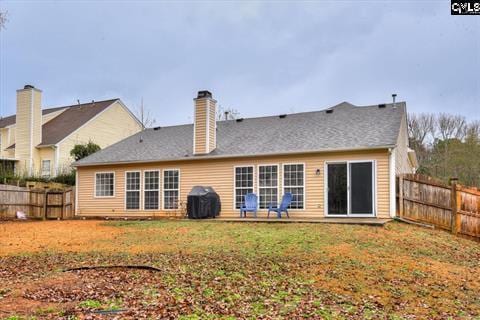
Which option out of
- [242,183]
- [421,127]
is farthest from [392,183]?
[421,127]

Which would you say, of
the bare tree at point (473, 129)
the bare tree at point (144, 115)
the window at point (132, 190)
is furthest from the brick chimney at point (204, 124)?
the bare tree at point (473, 129)

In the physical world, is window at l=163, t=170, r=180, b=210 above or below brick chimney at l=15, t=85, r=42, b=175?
below

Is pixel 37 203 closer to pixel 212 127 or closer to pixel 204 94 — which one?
pixel 212 127

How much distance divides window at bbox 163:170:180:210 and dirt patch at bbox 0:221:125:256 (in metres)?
3.53

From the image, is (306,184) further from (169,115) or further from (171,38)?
(169,115)

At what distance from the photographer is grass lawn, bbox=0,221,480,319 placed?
511cm

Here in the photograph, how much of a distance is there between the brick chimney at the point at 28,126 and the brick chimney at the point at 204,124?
12351mm

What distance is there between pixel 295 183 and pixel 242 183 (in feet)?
6.53

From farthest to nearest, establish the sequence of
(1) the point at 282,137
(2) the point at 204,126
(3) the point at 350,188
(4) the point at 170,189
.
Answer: (4) the point at 170,189, (2) the point at 204,126, (1) the point at 282,137, (3) the point at 350,188

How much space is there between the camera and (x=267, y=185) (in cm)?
1475

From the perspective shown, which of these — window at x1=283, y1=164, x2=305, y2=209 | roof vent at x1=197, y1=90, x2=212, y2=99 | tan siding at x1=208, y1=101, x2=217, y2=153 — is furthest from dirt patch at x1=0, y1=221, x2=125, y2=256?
roof vent at x1=197, y1=90, x2=212, y2=99

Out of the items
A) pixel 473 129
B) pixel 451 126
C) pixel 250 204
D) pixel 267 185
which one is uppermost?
pixel 451 126

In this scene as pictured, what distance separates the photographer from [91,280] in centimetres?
629

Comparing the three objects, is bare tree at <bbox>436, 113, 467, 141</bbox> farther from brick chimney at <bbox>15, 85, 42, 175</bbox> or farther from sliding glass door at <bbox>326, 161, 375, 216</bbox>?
brick chimney at <bbox>15, 85, 42, 175</bbox>
